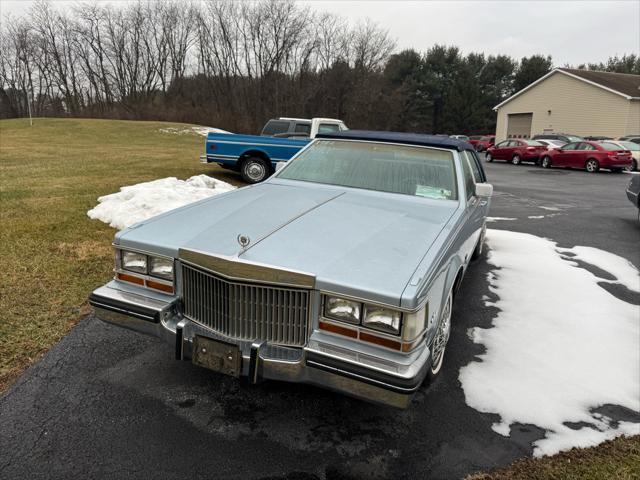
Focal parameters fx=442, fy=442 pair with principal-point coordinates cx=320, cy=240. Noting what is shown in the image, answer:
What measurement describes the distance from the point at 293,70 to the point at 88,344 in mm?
49054

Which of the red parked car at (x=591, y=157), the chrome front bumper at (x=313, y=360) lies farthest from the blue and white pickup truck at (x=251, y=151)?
the red parked car at (x=591, y=157)

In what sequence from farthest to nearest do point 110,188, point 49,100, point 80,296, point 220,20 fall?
point 49,100 < point 220,20 < point 110,188 < point 80,296

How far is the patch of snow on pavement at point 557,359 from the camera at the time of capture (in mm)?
2715

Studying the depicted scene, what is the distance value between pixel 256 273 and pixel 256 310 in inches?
8.4

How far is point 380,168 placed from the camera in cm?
386

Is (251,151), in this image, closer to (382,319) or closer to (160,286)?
(160,286)

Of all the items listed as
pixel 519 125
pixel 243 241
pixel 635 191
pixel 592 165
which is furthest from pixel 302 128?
pixel 519 125

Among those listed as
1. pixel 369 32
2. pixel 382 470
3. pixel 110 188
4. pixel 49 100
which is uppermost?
pixel 369 32

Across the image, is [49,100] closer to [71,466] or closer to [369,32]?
[369,32]

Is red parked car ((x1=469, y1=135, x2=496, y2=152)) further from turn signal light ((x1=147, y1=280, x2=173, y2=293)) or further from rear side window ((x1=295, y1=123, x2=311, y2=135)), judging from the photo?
turn signal light ((x1=147, y1=280, x2=173, y2=293))

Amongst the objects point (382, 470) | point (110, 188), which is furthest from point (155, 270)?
point (110, 188)

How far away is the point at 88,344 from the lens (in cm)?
339

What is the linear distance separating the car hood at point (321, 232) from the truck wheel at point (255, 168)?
24.6 ft

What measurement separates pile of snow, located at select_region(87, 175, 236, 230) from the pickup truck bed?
2440mm
